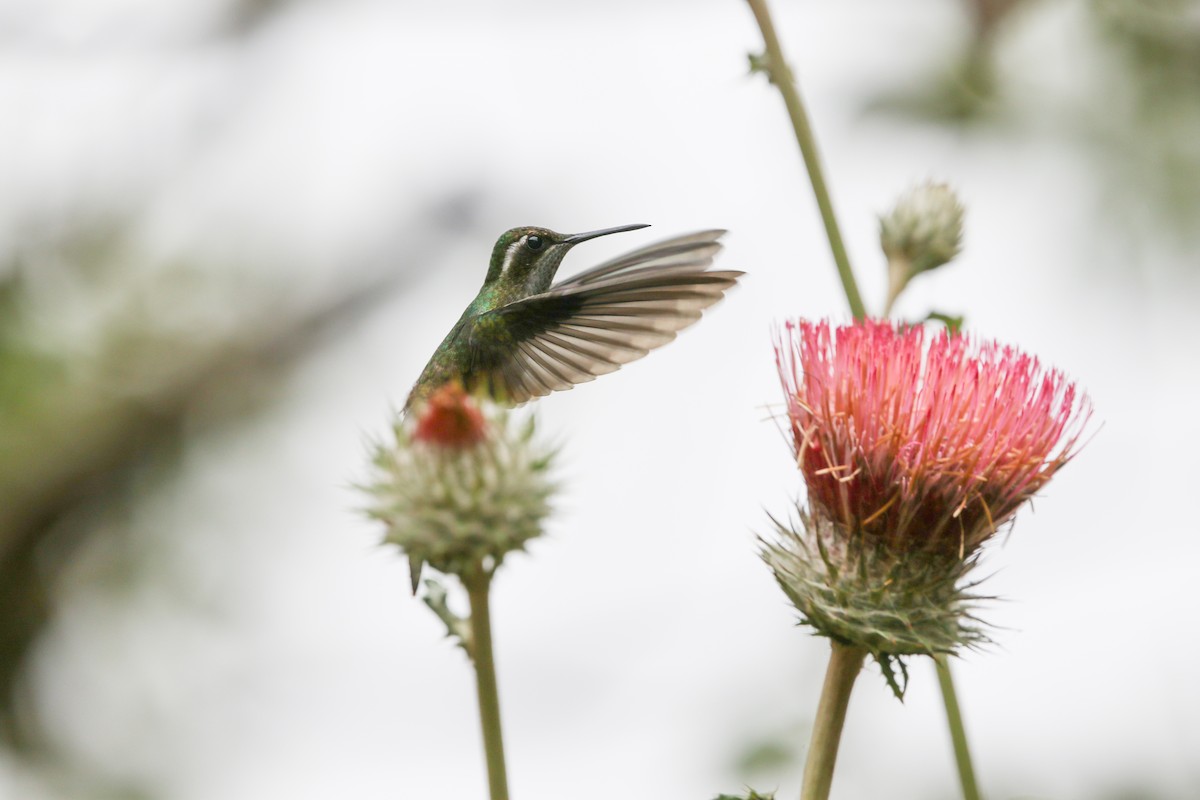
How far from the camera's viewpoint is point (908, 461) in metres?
3.04

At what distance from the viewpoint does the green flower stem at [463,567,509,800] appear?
1.99 metres

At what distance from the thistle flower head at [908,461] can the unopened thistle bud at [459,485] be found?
891 millimetres

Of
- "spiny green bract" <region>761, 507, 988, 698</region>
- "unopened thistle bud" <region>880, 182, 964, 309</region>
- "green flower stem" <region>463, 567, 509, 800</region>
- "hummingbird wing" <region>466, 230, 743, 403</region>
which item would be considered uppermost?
"unopened thistle bud" <region>880, 182, 964, 309</region>

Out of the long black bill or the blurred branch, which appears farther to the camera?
the blurred branch

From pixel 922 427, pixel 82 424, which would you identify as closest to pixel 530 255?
pixel 922 427

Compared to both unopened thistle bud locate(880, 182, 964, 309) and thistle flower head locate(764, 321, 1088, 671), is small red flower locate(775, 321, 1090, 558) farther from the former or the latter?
unopened thistle bud locate(880, 182, 964, 309)

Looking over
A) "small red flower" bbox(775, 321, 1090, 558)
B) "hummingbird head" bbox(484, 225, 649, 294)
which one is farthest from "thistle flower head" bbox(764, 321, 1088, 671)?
"hummingbird head" bbox(484, 225, 649, 294)

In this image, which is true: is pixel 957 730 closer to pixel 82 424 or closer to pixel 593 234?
pixel 593 234

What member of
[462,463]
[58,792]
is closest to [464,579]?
[462,463]

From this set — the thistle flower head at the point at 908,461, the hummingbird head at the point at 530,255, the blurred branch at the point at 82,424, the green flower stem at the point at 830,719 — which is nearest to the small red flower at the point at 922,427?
the thistle flower head at the point at 908,461

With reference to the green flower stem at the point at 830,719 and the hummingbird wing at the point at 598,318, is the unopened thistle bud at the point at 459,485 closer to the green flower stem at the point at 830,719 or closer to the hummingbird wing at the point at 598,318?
the hummingbird wing at the point at 598,318

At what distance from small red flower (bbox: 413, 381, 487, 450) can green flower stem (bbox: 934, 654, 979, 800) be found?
1.31 m

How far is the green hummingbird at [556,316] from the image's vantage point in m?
3.05

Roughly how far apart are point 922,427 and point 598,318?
945mm
